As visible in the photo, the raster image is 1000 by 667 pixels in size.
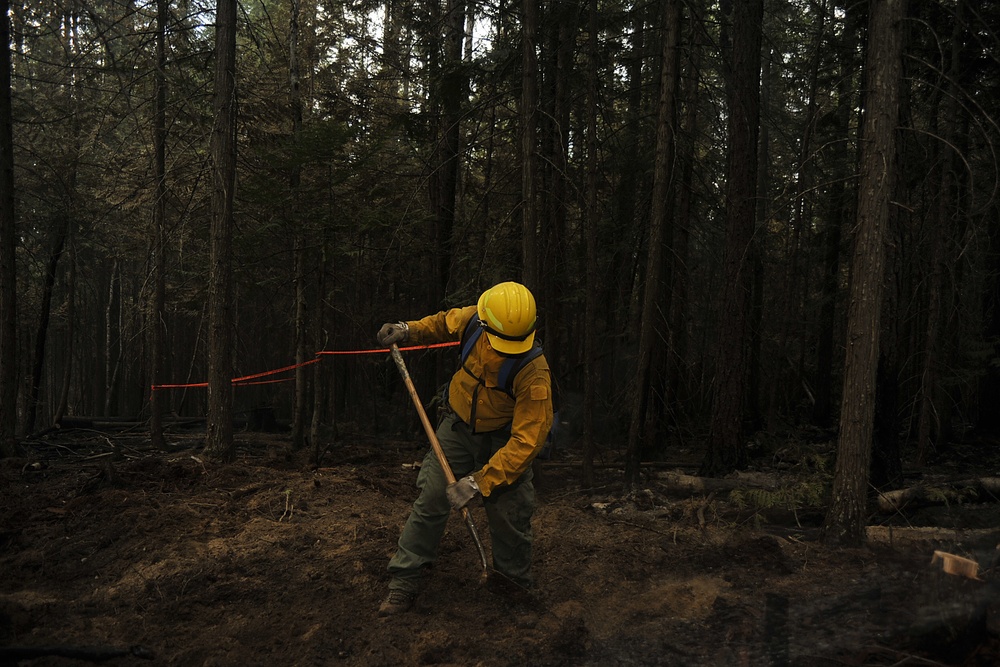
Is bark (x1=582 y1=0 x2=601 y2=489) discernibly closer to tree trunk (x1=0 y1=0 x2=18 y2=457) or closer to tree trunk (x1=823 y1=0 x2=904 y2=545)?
tree trunk (x1=823 y1=0 x2=904 y2=545)

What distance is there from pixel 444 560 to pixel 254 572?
142 centimetres

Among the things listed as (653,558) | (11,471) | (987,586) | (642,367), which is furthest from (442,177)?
(987,586)

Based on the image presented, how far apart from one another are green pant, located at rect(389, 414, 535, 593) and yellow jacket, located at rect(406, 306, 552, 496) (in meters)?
0.20

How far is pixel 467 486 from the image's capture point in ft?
13.9

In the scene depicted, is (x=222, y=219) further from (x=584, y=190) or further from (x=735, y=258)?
(x=735, y=258)

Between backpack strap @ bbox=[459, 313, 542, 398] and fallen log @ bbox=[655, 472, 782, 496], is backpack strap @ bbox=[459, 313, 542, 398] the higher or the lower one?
the higher one

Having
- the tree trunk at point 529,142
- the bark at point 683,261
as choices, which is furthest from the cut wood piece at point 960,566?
the bark at point 683,261

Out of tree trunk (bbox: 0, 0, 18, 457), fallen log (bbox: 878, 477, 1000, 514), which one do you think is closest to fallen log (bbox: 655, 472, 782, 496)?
fallen log (bbox: 878, 477, 1000, 514)

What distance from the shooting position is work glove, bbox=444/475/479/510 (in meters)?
4.20

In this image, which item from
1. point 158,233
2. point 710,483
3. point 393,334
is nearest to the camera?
point 393,334

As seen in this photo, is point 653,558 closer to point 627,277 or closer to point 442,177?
point 627,277

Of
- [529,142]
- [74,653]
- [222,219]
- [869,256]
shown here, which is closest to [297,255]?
[222,219]

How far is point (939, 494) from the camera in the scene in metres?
6.21

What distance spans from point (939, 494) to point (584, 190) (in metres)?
5.34
